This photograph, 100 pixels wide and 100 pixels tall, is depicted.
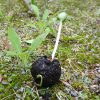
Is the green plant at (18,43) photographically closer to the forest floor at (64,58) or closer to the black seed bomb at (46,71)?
the forest floor at (64,58)

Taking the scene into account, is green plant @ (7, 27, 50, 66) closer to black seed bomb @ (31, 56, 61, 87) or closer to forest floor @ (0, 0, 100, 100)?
forest floor @ (0, 0, 100, 100)

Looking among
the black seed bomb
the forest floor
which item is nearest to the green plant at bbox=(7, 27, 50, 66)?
the forest floor

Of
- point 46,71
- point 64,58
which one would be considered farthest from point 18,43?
point 64,58

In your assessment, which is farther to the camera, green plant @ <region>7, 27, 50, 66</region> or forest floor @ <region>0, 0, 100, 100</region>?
green plant @ <region>7, 27, 50, 66</region>

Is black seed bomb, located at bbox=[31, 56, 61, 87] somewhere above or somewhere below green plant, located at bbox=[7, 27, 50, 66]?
below

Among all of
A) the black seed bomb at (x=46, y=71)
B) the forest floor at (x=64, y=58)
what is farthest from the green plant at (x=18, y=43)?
the black seed bomb at (x=46, y=71)

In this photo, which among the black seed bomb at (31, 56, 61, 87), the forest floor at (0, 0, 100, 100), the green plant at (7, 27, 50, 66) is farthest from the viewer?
the green plant at (7, 27, 50, 66)

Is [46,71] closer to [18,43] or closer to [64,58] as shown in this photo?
[18,43]
